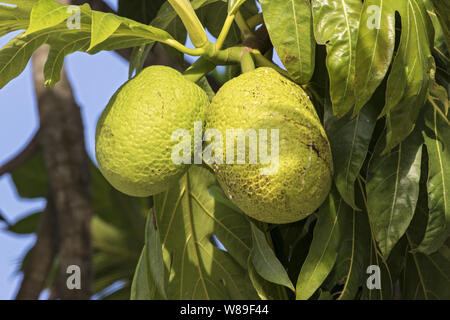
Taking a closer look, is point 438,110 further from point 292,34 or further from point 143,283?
point 143,283

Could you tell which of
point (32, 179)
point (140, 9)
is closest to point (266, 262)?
point (140, 9)

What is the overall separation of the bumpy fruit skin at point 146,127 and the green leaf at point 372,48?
0.23 metres

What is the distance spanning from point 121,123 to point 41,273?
5.04 feet

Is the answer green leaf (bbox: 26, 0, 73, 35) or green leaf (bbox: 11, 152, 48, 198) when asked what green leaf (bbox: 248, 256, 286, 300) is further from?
green leaf (bbox: 11, 152, 48, 198)

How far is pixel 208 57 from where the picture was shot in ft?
3.13

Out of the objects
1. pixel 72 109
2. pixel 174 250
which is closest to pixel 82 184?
pixel 72 109

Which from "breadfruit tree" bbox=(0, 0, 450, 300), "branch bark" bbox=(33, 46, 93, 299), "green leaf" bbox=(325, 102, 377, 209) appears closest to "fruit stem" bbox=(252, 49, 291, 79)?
"breadfruit tree" bbox=(0, 0, 450, 300)

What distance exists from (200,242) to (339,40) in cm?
58

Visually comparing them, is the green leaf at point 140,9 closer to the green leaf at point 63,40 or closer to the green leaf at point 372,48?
the green leaf at point 63,40

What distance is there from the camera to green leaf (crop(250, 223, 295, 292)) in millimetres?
973

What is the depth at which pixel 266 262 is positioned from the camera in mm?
1009

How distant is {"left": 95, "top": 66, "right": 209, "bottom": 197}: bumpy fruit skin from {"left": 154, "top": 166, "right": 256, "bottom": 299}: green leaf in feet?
1.08

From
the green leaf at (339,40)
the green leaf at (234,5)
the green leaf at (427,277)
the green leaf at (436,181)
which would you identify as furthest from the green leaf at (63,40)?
the green leaf at (427,277)

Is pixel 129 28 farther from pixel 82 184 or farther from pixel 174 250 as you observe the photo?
pixel 82 184
